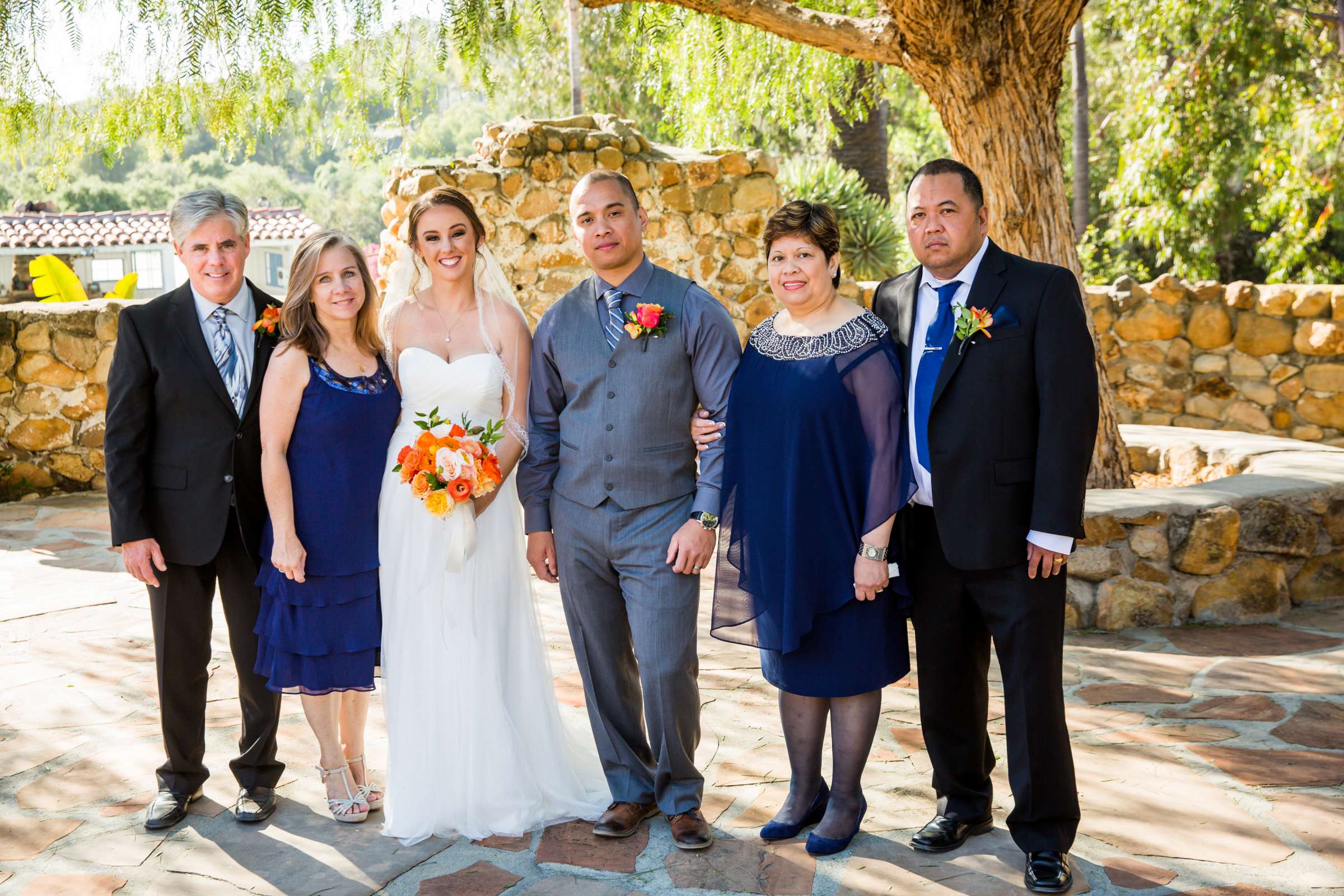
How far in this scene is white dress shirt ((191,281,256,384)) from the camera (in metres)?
3.43

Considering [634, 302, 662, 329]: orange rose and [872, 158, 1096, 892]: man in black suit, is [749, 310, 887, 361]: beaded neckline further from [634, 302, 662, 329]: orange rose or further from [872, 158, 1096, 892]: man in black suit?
[634, 302, 662, 329]: orange rose

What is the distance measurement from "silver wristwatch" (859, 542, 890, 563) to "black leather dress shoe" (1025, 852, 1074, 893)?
0.88 meters

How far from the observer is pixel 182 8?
536 centimetres

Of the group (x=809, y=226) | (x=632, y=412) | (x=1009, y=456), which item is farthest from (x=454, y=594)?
(x=1009, y=456)

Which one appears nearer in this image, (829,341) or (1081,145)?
(829,341)

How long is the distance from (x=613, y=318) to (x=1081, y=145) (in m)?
17.3

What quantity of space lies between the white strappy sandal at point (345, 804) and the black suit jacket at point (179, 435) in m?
0.76

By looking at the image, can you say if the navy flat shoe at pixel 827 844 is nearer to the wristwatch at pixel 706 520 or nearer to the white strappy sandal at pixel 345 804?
the wristwatch at pixel 706 520

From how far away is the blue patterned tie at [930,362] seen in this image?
9.87ft

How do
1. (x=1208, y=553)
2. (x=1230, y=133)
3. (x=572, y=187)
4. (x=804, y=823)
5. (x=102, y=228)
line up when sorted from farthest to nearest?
(x=102, y=228) → (x=1230, y=133) → (x=572, y=187) → (x=1208, y=553) → (x=804, y=823)

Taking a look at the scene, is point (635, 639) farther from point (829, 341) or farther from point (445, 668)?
point (829, 341)

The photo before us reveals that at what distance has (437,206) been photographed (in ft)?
11.2

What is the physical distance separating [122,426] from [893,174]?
85.3ft

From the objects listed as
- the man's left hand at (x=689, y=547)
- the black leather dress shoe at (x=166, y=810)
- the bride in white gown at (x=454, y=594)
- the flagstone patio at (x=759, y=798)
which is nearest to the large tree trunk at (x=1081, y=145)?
the flagstone patio at (x=759, y=798)
